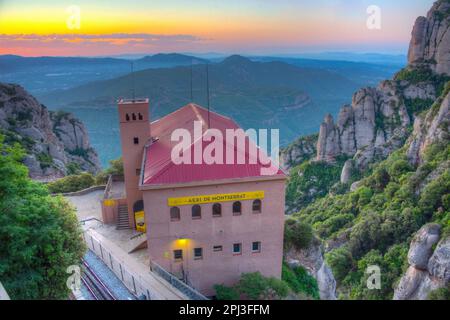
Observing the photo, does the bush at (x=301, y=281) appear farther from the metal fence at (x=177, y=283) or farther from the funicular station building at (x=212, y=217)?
the metal fence at (x=177, y=283)

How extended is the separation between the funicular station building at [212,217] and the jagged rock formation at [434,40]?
9169cm

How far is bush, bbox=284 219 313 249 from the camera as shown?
100 feet

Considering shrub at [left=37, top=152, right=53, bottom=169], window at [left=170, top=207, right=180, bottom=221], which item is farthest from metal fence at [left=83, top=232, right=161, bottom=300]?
shrub at [left=37, top=152, right=53, bottom=169]

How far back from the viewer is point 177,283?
21922mm

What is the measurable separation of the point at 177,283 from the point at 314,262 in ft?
45.6

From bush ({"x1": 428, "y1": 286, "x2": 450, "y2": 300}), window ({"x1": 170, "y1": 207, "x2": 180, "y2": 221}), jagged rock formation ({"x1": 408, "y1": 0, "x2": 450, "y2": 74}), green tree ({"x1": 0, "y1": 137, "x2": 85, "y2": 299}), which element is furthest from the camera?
jagged rock formation ({"x1": 408, "y1": 0, "x2": 450, "y2": 74})

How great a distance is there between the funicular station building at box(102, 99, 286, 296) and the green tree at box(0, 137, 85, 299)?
508cm

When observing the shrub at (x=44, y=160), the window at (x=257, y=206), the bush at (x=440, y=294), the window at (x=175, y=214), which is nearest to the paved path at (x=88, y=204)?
the window at (x=175, y=214)

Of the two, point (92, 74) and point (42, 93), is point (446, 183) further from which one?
point (42, 93)

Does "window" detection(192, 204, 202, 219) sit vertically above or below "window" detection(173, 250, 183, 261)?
above

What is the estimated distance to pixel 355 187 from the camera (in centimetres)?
7762

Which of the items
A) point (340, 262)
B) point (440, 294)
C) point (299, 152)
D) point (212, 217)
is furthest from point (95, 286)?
point (299, 152)

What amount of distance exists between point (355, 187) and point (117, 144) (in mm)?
81212

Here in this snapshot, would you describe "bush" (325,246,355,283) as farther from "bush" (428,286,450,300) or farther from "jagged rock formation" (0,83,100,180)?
"jagged rock formation" (0,83,100,180)
